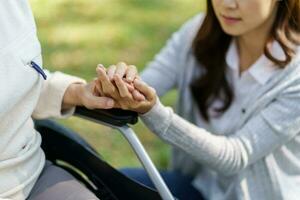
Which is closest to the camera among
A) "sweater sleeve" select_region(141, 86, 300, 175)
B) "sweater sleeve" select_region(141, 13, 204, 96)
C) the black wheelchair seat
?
the black wheelchair seat

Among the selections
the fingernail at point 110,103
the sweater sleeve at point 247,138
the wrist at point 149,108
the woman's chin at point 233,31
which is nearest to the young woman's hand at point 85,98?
the fingernail at point 110,103

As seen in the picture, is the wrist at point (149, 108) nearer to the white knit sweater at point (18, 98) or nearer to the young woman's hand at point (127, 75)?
the young woman's hand at point (127, 75)

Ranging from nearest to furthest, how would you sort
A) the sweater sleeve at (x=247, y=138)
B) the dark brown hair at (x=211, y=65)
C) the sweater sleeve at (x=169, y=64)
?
1. the sweater sleeve at (x=247, y=138)
2. the dark brown hair at (x=211, y=65)
3. the sweater sleeve at (x=169, y=64)

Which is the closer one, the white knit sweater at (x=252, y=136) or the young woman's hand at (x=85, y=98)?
the young woman's hand at (x=85, y=98)

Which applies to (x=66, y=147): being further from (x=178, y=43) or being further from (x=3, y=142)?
(x=178, y=43)

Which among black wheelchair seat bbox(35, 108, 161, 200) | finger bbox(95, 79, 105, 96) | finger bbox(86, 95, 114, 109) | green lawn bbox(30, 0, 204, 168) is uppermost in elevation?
finger bbox(95, 79, 105, 96)

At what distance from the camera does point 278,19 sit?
2443mm

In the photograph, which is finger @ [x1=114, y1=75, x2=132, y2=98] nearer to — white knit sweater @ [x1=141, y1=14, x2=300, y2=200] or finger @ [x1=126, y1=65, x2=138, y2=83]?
finger @ [x1=126, y1=65, x2=138, y2=83]

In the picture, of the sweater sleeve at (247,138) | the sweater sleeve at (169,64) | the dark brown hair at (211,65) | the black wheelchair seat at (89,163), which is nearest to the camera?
the black wheelchair seat at (89,163)

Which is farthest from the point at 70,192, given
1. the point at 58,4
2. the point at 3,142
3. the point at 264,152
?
the point at 58,4

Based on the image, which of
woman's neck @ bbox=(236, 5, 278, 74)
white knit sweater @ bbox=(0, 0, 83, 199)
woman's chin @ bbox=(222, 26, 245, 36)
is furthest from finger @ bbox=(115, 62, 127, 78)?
woman's neck @ bbox=(236, 5, 278, 74)

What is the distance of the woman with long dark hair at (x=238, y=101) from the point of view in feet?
7.58

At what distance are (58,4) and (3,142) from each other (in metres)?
3.83

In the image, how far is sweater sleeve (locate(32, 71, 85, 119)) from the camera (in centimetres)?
230
